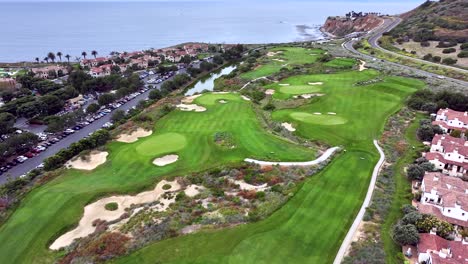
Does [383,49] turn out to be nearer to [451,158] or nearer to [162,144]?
[451,158]

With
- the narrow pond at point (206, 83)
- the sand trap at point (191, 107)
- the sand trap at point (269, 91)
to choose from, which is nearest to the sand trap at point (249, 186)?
the sand trap at point (191, 107)

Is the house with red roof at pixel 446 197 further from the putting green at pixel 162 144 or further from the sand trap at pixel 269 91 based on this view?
the sand trap at pixel 269 91

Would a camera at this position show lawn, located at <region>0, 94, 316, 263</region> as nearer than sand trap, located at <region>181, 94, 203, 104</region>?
Yes

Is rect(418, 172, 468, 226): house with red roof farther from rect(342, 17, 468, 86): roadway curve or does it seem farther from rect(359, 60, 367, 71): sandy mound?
rect(359, 60, 367, 71): sandy mound

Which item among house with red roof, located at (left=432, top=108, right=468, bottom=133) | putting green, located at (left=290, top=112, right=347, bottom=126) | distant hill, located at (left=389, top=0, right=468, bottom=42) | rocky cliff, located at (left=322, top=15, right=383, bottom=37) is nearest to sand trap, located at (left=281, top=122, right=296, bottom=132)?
putting green, located at (left=290, top=112, right=347, bottom=126)

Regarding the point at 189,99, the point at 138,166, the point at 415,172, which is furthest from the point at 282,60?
the point at 138,166
